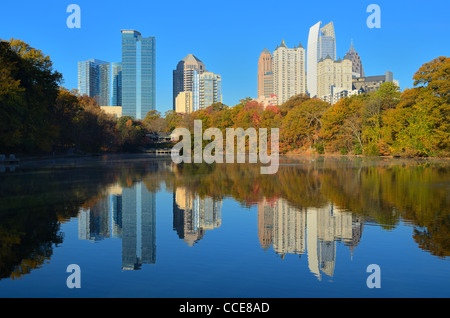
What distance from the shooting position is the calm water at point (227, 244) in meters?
5.79

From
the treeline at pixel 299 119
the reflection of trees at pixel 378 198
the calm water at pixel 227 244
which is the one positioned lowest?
the calm water at pixel 227 244

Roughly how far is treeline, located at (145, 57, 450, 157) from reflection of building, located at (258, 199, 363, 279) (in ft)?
126

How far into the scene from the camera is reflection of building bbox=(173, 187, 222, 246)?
9.55 meters

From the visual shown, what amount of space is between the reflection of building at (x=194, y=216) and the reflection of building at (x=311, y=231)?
4.33 ft

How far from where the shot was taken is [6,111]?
119 ft

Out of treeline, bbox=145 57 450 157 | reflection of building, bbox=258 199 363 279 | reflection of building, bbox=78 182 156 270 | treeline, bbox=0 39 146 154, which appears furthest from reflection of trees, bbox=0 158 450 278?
treeline, bbox=145 57 450 157

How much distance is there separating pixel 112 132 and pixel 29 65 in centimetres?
4228

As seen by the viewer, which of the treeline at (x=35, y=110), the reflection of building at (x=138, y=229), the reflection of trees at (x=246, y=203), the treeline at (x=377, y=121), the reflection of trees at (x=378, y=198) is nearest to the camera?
the reflection of building at (x=138, y=229)

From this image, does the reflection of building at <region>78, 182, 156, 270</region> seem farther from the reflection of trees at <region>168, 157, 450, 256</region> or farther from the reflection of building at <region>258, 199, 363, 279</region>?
the reflection of trees at <region>168, 157, 450, 256</region>

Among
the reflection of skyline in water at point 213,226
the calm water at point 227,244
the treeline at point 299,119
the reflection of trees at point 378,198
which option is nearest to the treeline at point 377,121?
the treeline at point 299,119

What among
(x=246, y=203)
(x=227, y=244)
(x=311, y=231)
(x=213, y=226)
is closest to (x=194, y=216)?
(x=213, y=226)

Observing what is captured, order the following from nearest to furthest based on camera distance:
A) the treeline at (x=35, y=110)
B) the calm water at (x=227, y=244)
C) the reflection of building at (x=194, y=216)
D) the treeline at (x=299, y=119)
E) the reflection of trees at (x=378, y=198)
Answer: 1. the calm water at (x=227, y=244)
2. the reflection of trees at (x=378, y=198)
3. the reflection of building at (x=194, y=216)
4. the treeline at (x=35, y=110)
5. the treeline at (x=299, y=119)

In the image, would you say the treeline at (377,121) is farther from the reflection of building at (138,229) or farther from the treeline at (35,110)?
the reflection of building at (138,229)
